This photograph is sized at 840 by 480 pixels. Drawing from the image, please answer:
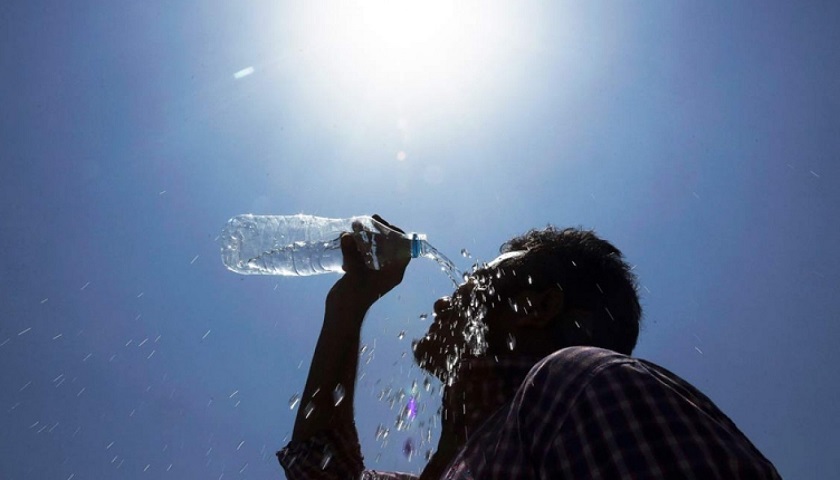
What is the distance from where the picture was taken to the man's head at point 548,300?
258cm

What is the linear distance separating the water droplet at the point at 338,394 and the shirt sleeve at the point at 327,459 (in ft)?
0.64

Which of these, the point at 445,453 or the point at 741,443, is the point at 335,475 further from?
the point at 741,443

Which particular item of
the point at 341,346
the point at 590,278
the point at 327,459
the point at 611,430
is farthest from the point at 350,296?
the point at 611,430

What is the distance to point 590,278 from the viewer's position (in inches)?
111

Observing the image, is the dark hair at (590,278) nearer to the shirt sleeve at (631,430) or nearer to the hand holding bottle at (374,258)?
the shirt sleeve at (631,430)

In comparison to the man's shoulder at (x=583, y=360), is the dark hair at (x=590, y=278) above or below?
below

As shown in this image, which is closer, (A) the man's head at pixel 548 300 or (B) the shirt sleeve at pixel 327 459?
(A) the man's head at pixel 548 300

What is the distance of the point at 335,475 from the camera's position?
3385 mm

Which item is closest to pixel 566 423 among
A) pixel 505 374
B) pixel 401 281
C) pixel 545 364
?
pixel 545 364

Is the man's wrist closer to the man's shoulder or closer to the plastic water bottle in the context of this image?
the plastic water bottle

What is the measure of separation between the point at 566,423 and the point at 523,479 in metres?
0.25

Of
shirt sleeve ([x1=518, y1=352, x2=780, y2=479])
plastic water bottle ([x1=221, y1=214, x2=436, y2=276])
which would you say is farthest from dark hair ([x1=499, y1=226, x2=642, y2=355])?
plastic water bottle ([x1=221, y1=214, x2=436, y2=276])

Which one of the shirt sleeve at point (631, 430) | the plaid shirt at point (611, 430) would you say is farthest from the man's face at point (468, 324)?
the shirt sleeve at point (631, 430)

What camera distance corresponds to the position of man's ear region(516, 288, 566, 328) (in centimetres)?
261
